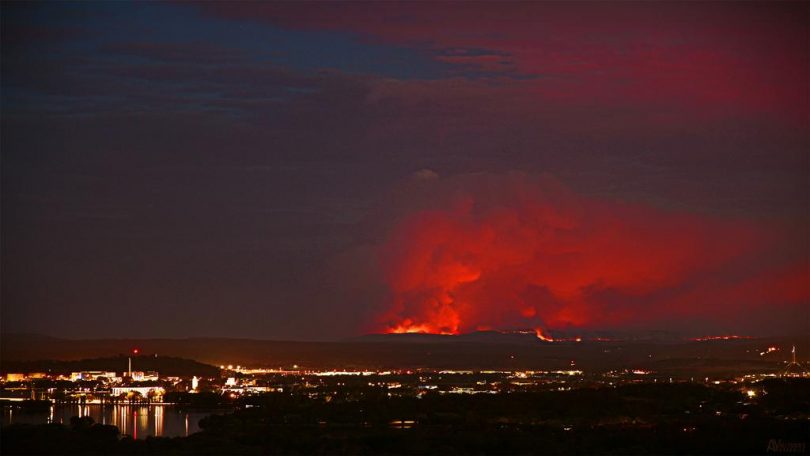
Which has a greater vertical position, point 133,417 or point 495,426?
point 133,417

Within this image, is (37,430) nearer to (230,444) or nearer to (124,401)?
(230,444)

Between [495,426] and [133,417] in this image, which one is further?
[133,417]

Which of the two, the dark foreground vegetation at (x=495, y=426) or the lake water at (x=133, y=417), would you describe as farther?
the lake water at (x=133, y=417)

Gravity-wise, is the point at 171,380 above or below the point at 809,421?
above

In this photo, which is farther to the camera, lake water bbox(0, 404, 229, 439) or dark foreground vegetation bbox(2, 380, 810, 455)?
lake water bbox(0, 404, 229, 439)

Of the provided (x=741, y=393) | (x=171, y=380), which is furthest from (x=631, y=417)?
(x=171, y=380)
